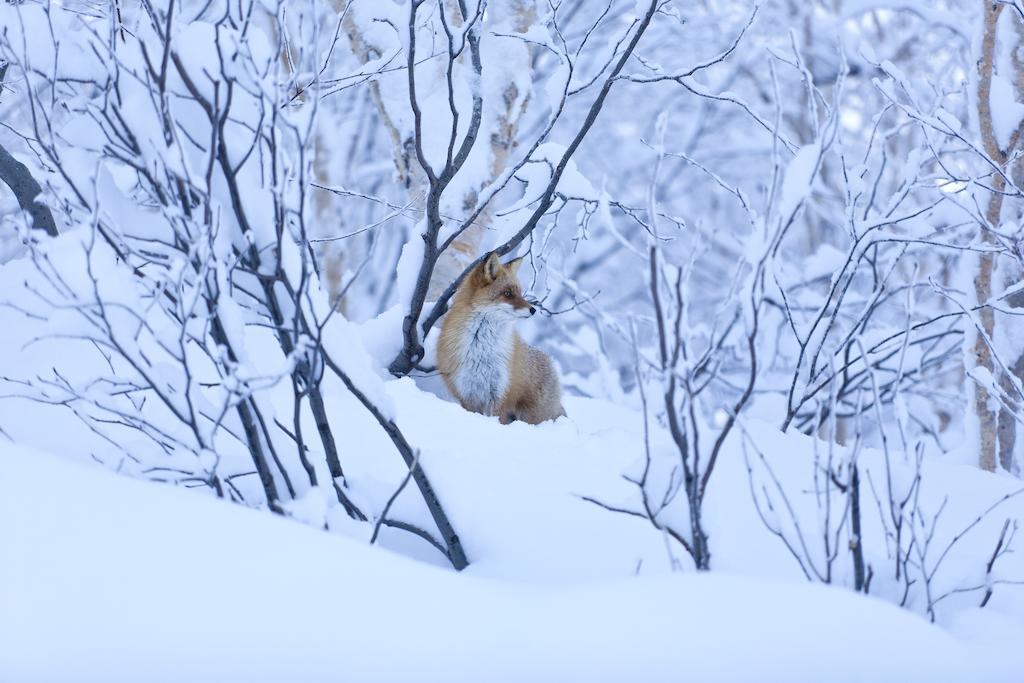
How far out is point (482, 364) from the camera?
18.6 feet

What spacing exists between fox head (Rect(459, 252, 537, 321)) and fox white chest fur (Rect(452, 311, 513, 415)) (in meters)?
0.06

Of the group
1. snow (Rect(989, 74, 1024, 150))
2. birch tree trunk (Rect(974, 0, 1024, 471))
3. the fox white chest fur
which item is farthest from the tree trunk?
the fox white chest fur

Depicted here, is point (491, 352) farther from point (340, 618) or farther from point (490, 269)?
point (340, 618)

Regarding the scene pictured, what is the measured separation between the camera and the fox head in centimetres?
573

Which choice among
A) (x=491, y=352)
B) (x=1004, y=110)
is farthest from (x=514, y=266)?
(x=1004, y=110)

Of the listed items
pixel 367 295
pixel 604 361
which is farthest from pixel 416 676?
pixel 367 295

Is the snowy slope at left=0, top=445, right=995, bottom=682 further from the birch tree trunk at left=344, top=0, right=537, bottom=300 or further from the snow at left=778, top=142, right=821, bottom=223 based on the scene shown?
the birch tree trunk at left=344, top=0, right=537, bottom=300

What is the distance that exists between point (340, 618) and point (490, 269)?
3.79 meters

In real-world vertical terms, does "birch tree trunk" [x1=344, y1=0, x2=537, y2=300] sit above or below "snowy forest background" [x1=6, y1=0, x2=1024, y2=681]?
above

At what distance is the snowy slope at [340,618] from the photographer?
77.1 inches

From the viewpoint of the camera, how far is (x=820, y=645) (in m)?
2.03

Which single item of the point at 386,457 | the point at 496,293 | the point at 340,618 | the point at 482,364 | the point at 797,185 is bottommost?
the point at 340,618

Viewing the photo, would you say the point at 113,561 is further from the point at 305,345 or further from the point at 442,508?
the point at 442,508

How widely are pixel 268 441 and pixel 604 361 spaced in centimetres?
545
